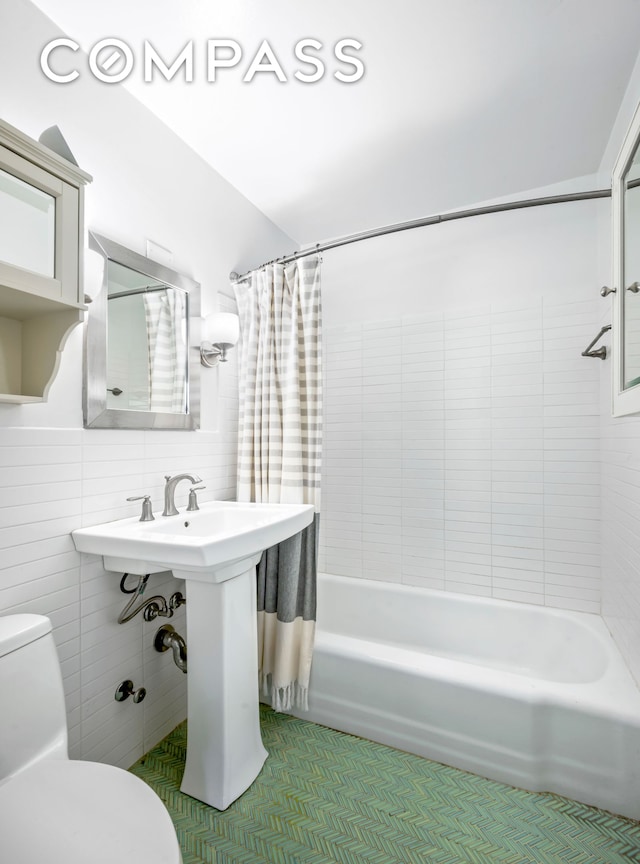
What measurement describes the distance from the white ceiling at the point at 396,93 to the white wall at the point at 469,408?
1.13 feet

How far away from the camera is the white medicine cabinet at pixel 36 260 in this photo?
3.37 feet

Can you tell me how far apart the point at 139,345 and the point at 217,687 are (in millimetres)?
1257

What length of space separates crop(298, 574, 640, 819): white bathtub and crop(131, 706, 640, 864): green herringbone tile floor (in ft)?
0.25

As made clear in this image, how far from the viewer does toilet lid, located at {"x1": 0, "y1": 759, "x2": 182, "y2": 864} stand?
0.73 metres

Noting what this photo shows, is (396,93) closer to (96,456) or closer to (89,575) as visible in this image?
(96,456)

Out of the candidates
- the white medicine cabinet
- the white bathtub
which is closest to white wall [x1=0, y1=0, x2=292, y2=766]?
the white medicine cabinet

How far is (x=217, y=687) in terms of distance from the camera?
1.36 m

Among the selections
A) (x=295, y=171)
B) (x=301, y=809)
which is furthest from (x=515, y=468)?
(x=295, y=171)

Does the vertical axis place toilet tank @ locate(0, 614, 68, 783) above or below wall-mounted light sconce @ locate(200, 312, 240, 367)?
below

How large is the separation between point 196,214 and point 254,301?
0.45 meters

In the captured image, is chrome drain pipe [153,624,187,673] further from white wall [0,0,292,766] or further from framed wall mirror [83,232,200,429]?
framed wall mirror [83,232,200,429]

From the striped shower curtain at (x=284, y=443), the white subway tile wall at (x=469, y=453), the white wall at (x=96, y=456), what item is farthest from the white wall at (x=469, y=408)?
the white wall at (x=96, y=456)

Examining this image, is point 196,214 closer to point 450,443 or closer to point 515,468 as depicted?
point 450,443

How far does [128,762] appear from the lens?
1494 millimetres
